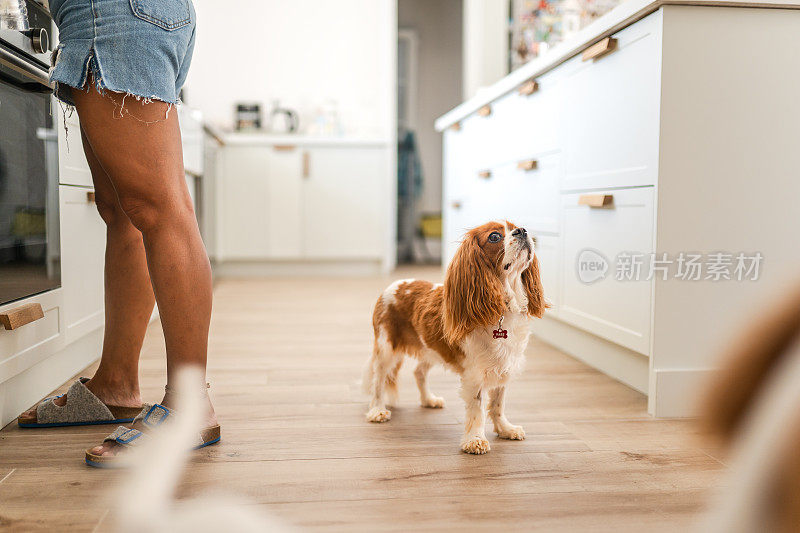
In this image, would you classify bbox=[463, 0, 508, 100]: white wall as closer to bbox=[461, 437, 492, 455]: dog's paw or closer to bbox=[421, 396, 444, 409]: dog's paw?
bbox=[421, 396, 444, 409]: dog's paw

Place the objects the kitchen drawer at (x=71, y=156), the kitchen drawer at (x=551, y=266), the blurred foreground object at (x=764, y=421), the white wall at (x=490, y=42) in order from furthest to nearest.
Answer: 1. the white wall at (x=490, y=42)
2. the kitchen drawer at (x=551, y=266)
3. the kitchen drawer at (x=71, y=156)
4. the blurred foreground object at (x=764, y=421)

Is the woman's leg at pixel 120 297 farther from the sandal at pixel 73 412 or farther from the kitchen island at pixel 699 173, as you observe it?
the kitchen island at pixel 699 173

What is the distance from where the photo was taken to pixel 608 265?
1.84 metres

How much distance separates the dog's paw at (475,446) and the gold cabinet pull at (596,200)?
31.6 inches

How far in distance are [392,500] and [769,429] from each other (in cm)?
80

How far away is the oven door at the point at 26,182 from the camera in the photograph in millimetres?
1383

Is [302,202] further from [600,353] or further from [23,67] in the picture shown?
[23,67]

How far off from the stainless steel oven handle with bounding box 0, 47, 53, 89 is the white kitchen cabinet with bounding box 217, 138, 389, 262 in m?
3.35

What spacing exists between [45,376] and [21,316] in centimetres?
35

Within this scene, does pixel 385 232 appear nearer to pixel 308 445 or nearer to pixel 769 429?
pixel 308 445

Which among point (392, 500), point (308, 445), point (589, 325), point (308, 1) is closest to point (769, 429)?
point (392, 500)

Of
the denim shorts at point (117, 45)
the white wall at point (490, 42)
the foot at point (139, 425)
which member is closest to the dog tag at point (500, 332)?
the foot at point (139, 425)

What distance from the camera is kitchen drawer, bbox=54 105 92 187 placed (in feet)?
5.68

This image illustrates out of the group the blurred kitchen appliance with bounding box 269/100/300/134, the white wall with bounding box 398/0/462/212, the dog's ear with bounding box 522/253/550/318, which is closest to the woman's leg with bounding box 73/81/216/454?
the dog's ear with bounding box 522/253/550/318
